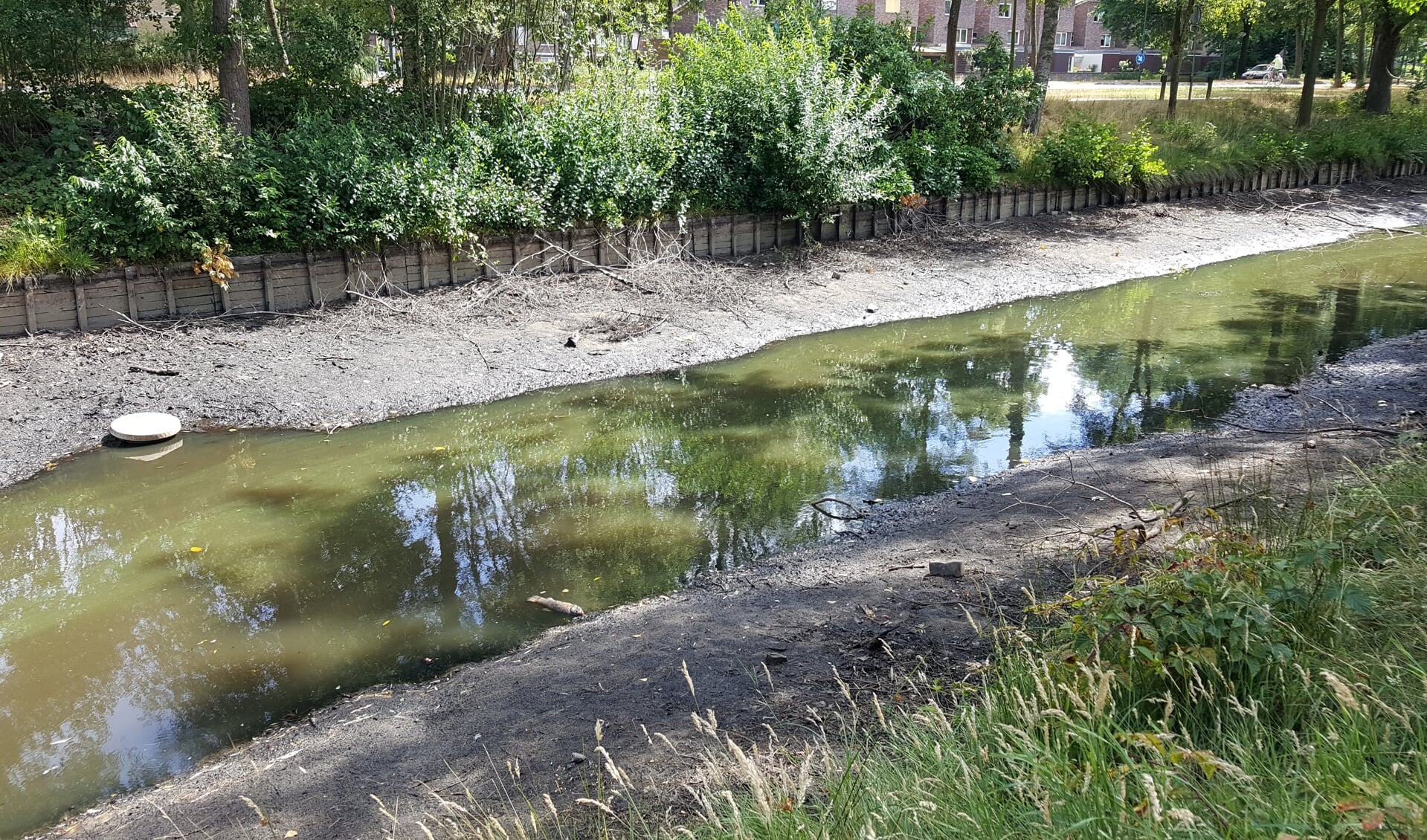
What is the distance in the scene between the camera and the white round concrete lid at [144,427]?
9992 millimetres

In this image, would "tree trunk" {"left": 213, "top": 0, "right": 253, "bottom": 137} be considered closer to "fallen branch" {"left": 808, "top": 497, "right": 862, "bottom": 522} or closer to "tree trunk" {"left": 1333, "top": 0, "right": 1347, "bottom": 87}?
"fallen branch" {"left": 808, "top": 497, "right": 862, "bottom": 522}

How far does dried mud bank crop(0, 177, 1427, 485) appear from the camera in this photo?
10.7m

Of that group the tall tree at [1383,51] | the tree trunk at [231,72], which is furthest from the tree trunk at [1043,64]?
the tree trunk at [231,72]

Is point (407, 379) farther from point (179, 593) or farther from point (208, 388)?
point (179, 593)

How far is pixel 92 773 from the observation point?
5516 millimetres

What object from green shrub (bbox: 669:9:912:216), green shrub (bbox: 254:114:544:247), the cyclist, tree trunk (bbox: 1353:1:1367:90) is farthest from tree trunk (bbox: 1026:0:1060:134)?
the cyclist

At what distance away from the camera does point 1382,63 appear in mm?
28375

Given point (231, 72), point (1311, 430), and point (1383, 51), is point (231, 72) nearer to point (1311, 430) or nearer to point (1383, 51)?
point (1311, 430)

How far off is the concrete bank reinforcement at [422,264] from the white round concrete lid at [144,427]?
7.55ft

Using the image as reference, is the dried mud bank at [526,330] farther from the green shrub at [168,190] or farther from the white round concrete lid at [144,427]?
the green shrub at [168,190]

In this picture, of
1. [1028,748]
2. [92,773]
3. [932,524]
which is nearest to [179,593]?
[92,773]

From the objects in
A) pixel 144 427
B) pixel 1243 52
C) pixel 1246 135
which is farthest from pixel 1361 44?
pixel 144 427

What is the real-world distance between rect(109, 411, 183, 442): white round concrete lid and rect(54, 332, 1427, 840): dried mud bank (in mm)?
5544

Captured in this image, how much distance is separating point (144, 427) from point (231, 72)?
6.05 m
